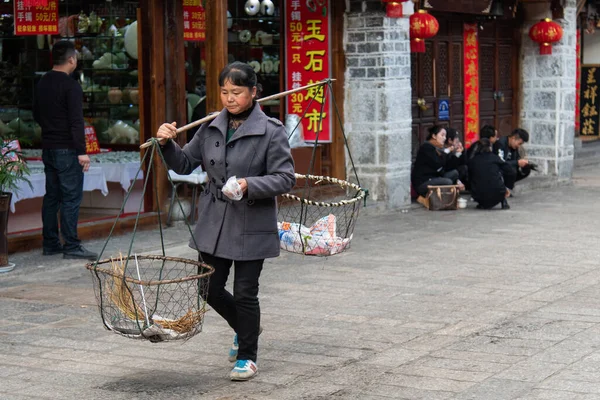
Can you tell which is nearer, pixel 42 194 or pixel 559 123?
pixel 42 194

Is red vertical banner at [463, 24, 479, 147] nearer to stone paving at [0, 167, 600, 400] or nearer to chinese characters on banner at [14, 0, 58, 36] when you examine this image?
stone paving at [0, 167, 600, 400]

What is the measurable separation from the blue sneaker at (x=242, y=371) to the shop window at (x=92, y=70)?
6254 millimetres

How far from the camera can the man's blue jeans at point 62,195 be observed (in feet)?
31.8

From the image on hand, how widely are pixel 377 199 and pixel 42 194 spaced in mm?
4355

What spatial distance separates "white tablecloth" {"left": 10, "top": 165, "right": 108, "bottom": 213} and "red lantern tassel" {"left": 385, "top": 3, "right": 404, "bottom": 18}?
13.0 ft

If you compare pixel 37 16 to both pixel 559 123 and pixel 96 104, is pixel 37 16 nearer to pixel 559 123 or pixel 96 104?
pixel 96 104

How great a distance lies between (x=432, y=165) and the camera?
13.7m

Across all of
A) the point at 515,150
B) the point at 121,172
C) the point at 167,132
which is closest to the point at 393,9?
the point at 515,150

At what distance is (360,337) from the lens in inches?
275

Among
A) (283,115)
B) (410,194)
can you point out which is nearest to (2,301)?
(283,115)

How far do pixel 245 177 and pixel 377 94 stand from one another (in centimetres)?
740

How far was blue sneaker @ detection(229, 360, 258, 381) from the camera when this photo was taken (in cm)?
590

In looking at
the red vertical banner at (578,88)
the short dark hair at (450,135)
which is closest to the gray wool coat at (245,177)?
the short dark hair at (450,135)

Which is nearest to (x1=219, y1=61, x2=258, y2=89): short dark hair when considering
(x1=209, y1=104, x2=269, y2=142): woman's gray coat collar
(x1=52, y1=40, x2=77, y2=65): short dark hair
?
(x1=209, y1=104, x2=269, y2=142): woman's gray coat collar
